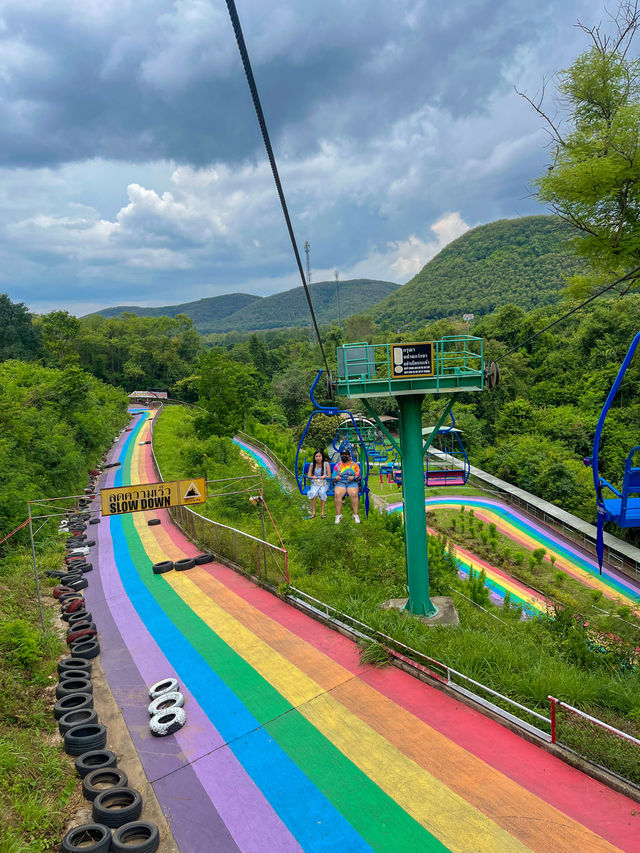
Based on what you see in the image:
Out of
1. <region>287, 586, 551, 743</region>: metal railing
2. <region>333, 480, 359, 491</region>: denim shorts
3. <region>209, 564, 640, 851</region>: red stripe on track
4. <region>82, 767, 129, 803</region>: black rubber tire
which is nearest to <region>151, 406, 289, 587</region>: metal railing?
<region>287, 586, 551, 743</region>: metal railing

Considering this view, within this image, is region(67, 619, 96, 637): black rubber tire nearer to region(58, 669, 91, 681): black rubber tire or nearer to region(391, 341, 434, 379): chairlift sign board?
region(58, 669, 91, 681): black rubber tire

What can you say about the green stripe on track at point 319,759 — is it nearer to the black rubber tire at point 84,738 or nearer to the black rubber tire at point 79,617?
the black rubber tire at point 84,738

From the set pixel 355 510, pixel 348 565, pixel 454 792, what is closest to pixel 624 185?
pixel 355 510

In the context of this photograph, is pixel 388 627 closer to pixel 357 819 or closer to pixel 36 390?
pixel 357 819

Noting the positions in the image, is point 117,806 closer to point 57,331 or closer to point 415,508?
point 415,508

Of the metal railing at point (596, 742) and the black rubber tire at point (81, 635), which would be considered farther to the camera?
the black rubber tire at point (81, 635)

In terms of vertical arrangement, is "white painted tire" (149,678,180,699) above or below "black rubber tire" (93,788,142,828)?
below

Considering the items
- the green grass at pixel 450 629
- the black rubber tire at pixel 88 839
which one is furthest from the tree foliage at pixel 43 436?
the black rubber tire at pixel 88 839
